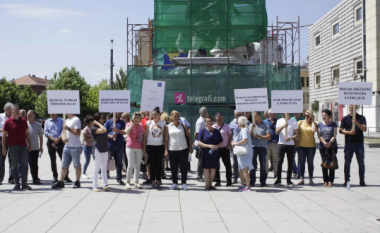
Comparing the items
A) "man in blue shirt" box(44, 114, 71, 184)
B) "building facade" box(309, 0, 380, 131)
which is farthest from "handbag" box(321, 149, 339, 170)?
"building facade" box(309, 0, 380, 131)

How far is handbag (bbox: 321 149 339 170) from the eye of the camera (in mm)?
9773

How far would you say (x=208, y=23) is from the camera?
2278cm

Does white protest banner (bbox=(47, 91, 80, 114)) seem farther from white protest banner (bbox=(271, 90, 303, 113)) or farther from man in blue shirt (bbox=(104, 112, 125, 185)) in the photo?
white protest banner (bbox=(271, 90, 303, 113))

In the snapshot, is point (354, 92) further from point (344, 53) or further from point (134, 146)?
point (344, 53)

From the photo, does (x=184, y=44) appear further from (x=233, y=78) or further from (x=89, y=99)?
(x=89, y=99)

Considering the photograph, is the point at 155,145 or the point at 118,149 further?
the point at 118,149

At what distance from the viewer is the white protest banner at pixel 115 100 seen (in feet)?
32.7

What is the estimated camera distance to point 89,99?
78.4 meters

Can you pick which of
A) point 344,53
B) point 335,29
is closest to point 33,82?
point 335,29

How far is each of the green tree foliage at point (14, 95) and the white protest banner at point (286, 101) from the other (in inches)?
2640

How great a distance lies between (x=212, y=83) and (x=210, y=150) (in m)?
12.8

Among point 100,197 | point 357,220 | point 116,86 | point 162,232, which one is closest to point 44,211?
point 100,197

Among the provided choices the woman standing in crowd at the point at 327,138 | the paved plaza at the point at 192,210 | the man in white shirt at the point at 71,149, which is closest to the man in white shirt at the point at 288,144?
the paved plaza at the point at 192,210

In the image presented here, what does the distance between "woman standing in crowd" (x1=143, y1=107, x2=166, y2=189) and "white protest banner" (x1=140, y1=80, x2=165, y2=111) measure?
0.50 metres
